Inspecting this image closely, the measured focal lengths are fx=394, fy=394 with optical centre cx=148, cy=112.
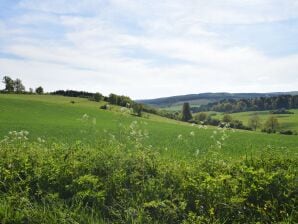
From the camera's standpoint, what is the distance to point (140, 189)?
694cm

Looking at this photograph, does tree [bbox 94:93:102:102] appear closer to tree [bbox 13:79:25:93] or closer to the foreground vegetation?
tree [bbox 13:79:25:93]

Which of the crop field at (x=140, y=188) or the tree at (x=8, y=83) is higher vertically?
the tree at (x=8, y=83)

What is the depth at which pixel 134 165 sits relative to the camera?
24.9 ft

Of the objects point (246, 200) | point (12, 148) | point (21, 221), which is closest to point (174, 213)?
point (246, 200)

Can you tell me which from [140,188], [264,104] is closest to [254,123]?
[264,104]

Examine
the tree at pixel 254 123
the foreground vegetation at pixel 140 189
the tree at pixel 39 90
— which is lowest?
the tree at pixel 254 123

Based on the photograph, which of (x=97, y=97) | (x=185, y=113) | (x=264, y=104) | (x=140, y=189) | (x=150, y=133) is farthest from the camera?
(x=264, y=104)

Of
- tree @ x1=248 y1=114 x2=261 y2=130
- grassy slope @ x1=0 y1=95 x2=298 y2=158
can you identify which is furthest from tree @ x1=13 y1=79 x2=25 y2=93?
tree @ x1=248 y1=114 x2=261 y2=130

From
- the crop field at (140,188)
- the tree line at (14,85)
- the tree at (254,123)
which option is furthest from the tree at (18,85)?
the crop field at (140,188)

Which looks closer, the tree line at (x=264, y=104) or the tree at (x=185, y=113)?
the tree at (x=185, y=113)

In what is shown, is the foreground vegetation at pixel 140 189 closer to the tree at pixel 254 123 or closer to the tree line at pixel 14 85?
the tree at pixel 254 123

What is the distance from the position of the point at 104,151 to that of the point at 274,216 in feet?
12.2

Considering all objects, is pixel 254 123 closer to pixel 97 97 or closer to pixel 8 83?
pixel 97 97

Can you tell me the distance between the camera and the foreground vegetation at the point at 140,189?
6.05 metres
